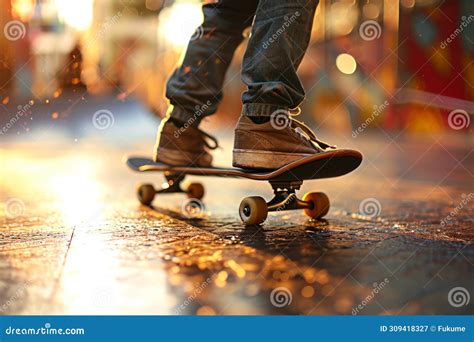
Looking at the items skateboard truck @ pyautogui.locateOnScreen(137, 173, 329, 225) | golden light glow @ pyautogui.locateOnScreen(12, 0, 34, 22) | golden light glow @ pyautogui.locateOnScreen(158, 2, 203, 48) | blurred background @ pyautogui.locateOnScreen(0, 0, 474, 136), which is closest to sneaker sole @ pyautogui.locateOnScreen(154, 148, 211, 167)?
skateboard truck @ pyautogui.locateOnScreen(137, 173, 329, 225)

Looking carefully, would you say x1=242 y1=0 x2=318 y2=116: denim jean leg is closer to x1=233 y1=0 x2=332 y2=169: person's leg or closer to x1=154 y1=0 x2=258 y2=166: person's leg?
x1=233 y1=0 x2=332 y2=169: person's leg

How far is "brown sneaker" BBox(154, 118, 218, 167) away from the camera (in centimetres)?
278

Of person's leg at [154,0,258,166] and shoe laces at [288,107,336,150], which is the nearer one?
shoe laces at [288,107,336,150]

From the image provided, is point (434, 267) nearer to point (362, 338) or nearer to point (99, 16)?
point (362, 338)

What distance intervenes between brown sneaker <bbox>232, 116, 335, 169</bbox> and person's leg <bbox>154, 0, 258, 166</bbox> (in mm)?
503

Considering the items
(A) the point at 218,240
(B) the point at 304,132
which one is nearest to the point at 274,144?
(B) the point at 304,132

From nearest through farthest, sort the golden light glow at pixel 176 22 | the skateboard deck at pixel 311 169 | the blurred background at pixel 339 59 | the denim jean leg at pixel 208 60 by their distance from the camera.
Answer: the skateboard deck at pixel 311 169, the denim jean leg at pixel 208 60, the blurred background at pixel 339 59, the golden light glow at pixel 176 22

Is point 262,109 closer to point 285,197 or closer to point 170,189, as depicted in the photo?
point 285,197

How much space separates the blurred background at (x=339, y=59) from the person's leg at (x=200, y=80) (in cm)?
380

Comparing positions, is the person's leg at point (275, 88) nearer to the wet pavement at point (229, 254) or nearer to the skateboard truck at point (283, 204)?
the skateboard truck at point (283, 204)

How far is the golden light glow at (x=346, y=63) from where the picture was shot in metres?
15.0

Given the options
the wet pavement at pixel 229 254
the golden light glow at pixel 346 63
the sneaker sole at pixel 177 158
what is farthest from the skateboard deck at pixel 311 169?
the golden light glow at pixel 346 63

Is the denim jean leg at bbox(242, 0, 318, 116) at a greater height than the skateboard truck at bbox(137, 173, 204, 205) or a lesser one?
greater

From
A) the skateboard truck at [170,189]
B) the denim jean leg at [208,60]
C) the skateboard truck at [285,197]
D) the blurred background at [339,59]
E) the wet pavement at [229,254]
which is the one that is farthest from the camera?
the blurred background at [339,59]
